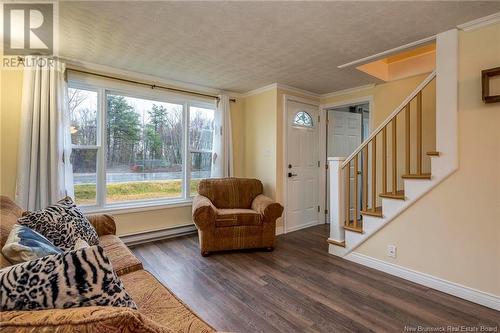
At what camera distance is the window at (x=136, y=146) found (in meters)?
3.16

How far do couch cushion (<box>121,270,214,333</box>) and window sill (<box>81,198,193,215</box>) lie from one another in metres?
1.99

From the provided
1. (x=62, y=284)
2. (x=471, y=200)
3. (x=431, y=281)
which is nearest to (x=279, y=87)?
(x=471, y=200)

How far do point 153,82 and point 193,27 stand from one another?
63.8 inches

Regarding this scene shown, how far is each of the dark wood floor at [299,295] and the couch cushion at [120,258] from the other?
64 centimetres

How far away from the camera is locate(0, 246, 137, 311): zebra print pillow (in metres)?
0.67

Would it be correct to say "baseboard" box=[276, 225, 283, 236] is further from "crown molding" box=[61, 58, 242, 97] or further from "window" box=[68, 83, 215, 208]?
"crown molding" box=[61, 58, 242, 97]

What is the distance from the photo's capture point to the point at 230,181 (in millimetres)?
3693

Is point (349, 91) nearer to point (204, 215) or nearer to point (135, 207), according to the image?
point (204, 215)

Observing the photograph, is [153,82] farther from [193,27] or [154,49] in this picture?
[193,27]

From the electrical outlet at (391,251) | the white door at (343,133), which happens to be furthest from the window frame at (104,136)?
the electrical outlet at (391,251)

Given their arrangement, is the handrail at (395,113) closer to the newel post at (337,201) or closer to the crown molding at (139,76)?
the newel post at (337,201)

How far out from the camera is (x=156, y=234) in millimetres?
3609

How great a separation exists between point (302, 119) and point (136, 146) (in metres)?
2.64

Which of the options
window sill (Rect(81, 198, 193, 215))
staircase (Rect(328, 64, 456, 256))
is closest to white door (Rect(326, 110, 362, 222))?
staircase (Rect(328, 64, 456, 256))
